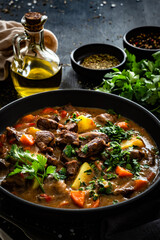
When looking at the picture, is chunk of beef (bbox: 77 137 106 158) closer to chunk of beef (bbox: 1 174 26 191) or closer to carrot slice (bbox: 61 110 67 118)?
chunk of beef (bbox: 1 174 26 191)

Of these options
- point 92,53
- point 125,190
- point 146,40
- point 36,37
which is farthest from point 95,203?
point 146,40

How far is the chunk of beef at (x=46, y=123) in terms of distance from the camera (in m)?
4.22

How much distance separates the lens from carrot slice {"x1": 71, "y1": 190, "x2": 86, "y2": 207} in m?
3.36

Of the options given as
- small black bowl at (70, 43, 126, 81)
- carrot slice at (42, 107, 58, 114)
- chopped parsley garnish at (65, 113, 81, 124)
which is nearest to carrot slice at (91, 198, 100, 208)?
chopped parsley garnish at (65, 113, 81, 124)

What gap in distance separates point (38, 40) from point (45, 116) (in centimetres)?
126

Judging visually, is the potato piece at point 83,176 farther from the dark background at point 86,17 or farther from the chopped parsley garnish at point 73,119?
the dark background at point 86,17

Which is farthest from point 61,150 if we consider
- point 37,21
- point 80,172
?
point 37,21

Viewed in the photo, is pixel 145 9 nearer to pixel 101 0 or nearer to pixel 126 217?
pixel 101 0

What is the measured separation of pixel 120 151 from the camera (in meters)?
3.85

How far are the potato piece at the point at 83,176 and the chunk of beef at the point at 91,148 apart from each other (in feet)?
0.44

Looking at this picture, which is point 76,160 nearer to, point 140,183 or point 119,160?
point 119,160

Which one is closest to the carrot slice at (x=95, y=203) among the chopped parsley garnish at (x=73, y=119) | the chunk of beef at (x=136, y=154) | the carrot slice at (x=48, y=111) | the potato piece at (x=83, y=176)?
the potato piece at (x=83, y=176)

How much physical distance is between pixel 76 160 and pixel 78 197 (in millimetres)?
460

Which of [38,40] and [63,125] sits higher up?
[38,40]
